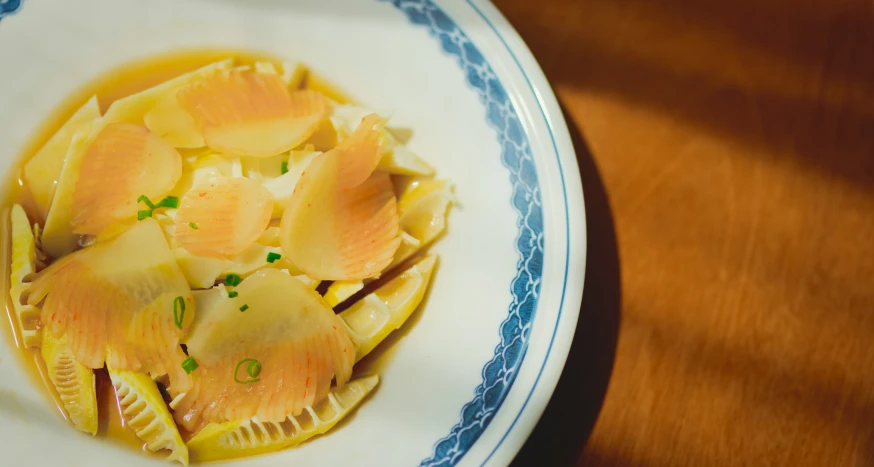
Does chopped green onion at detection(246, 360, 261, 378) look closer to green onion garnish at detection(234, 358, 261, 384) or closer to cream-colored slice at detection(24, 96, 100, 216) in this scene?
green onion garnish at detection(234, 358, 261, 384)

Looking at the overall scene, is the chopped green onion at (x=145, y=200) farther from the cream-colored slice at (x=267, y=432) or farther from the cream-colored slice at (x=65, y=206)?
the cream-colored slice at (x=267, y=432)

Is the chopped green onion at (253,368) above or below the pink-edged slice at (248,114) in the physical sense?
below

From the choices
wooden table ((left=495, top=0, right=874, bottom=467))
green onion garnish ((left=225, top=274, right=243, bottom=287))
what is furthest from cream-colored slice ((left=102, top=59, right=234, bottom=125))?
wooden table ((left=495, top=0, right=874, bottom=467))

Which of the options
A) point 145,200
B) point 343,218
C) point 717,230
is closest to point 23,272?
point 145,200

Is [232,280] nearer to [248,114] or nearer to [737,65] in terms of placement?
[248,114]

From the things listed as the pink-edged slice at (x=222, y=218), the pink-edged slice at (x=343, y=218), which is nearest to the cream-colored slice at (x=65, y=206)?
the pink-edged slice at (x=222, y=218)
